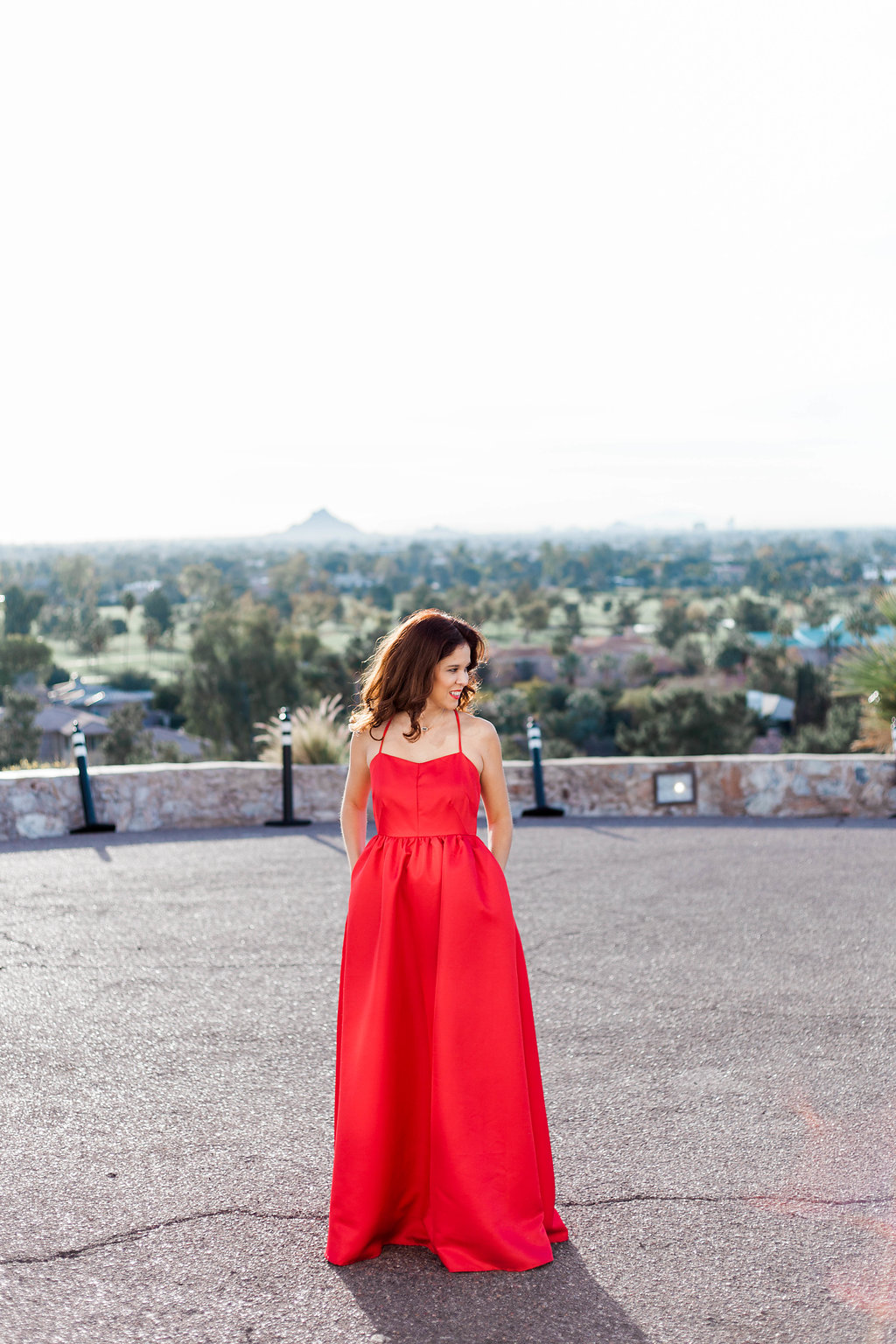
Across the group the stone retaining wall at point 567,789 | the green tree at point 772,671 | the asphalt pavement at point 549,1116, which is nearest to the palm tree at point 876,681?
the stone retaining wall at point 567,789

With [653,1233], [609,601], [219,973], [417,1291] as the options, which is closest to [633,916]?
[219,973]

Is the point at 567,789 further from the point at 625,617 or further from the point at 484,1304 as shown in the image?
the point at 625,617

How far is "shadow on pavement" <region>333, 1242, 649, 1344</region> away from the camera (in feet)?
9.32

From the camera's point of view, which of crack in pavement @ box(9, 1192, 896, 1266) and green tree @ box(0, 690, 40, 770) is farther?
green tree @ box(0, 690, 40, 770)

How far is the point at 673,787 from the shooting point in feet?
33.7

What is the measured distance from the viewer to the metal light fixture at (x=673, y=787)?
404 inches

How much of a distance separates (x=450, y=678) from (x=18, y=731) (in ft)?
180

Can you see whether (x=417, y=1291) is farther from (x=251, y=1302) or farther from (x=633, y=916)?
(x=633, y=916)

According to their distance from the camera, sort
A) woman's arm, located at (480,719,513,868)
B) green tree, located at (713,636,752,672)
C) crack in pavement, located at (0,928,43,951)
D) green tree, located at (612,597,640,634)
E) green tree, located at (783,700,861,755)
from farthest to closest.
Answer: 1. green tree, located at (612,597,640,634)
2. green tree, located at (713,636,752,672)
3. green tree, located at (783,700,861,755)
4. crack in pavement, located at (0,928,43,951)
5. woman's arm, located at (480,719,513,868)

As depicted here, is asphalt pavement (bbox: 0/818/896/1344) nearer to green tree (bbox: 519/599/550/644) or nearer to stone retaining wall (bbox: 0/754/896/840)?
stone retaining wall (bbox: 0/754/896/840)

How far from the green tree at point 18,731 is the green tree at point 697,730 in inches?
1087

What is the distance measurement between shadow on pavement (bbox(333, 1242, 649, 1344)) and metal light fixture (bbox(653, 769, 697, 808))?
717cm

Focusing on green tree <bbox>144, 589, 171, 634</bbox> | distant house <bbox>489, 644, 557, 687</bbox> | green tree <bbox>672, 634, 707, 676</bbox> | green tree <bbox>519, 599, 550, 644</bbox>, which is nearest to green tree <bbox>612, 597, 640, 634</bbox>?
green tree <bbox>519, 599, 550, 644</bbox>

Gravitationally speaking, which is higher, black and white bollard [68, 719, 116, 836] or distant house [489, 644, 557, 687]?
black and white bollard [68, 719, 116, 836]
